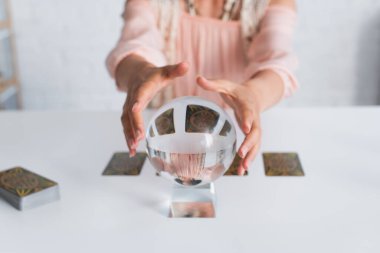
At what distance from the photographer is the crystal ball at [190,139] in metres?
0.56

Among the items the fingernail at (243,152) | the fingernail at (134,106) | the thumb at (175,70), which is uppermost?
the thumb at (175,70)

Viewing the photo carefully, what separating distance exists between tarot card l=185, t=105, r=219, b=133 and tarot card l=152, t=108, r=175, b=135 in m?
0.02

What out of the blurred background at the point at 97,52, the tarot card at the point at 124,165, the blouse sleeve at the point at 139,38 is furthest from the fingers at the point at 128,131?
the blurred background at the point at 97,52

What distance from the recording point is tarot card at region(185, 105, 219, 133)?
557mm

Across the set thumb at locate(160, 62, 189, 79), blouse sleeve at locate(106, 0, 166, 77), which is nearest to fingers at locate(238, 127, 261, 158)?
thumb at locate(160, 62, 189, 79)

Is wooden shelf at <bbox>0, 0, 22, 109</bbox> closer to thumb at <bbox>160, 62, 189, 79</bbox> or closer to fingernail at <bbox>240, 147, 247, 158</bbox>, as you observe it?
thumb at <bbox>160, 62, 189, 79</bbox>

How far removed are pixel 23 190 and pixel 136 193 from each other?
0.15 m

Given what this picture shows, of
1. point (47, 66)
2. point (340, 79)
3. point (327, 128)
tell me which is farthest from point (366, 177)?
point (47, 66)

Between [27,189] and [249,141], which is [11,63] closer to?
[27,189]

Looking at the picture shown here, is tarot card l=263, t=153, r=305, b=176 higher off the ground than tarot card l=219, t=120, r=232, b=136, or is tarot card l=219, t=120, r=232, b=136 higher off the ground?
tarot card l=219, t=120, r=232, b=136

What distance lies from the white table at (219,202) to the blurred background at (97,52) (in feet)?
4.68

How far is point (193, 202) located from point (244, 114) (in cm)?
13

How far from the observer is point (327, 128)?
3.01 feet

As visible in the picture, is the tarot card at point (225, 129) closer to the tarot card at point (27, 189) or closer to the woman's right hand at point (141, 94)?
the woman's right hand at point (141, 94)
